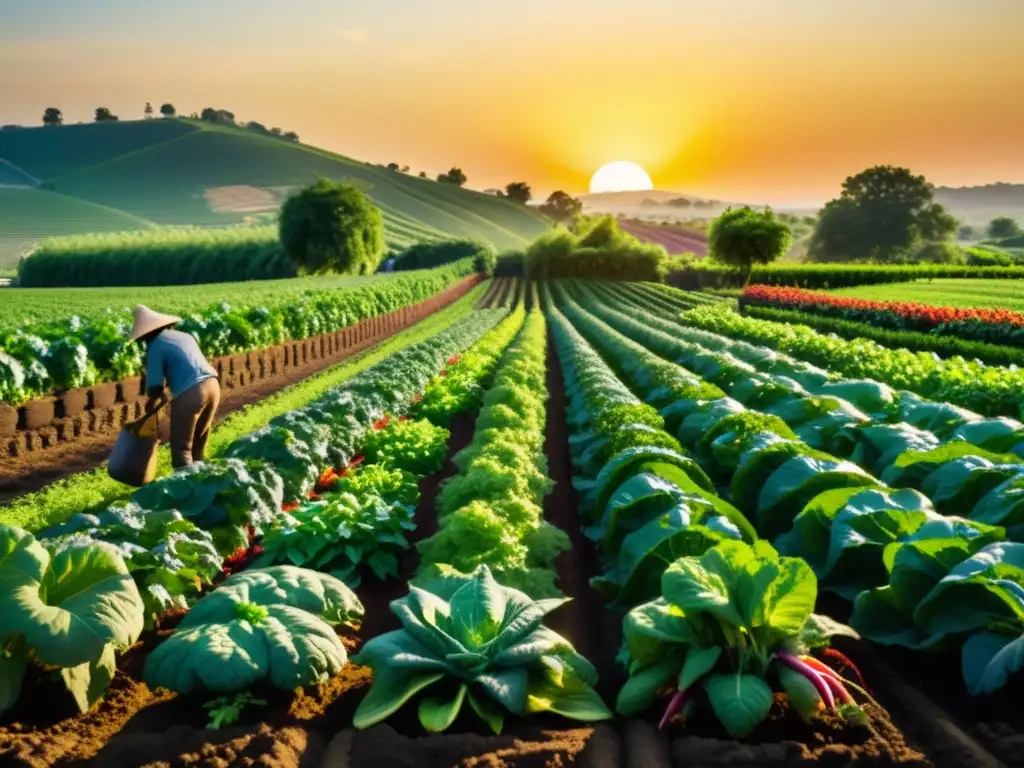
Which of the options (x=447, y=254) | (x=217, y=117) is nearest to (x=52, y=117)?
(x=217, y=117)

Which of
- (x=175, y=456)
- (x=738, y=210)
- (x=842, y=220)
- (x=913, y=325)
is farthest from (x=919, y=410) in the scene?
(x=842, y=220)

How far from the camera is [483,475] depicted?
680cm

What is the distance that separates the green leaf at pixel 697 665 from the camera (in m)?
3.62

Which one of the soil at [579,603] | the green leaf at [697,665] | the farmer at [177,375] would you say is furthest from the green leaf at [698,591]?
the farmer at [177,375]

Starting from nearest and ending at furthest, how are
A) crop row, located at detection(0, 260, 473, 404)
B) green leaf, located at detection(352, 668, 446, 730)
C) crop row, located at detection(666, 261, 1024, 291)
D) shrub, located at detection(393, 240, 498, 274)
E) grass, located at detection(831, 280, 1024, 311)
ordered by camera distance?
green leaf, located at detection(352, 668, 446, 730)
crop row, located at detection(0, 260, 473, 404)
grass, located at detection(831, 280, 1024, 311)
crop row, located at detection(666, 261, 1024, 291)
shrub, located at detection(393, 240, 498, 274)

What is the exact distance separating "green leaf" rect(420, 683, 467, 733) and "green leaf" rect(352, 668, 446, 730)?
87mm

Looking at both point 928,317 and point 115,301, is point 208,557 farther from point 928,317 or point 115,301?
point 115,301

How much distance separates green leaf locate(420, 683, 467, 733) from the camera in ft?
11.7

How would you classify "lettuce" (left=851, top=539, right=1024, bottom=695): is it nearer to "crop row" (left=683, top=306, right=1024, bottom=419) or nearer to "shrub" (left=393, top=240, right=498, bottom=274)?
"crop row" (left=683, top=306, right=1024, bottom=419)

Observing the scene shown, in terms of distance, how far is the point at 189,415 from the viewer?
9102 millimetres

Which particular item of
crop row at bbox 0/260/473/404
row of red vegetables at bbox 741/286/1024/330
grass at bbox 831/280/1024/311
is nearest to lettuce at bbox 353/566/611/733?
crop row at bbox 0/260/473/404

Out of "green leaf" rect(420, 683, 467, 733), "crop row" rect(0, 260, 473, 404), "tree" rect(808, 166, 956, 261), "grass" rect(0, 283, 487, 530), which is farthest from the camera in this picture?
"tree" rect(808, 166, 956, 261)

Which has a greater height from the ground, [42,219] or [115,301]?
[42,219]

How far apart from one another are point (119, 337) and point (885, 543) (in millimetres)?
12278
